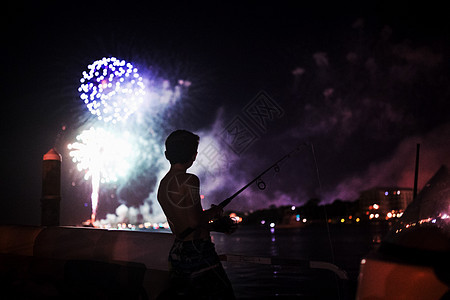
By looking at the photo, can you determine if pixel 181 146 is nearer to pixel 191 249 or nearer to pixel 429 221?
pixel 191 249

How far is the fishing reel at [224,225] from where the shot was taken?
3.96 metres

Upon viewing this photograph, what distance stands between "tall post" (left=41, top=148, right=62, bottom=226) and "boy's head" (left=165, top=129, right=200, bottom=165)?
8.35 m

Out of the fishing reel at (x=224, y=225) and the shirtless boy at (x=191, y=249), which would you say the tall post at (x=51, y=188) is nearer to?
the fishing reel at (x=224, y=225)

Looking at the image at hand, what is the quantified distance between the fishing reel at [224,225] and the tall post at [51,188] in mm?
8304

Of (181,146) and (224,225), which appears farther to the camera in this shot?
(224,225)

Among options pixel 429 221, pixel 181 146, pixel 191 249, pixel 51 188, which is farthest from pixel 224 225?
pixel 51 188

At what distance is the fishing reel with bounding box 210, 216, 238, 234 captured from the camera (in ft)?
13.0

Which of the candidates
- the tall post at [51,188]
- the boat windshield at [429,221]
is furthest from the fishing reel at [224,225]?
the tall post at [51,188]

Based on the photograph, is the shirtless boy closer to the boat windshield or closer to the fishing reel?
the fishing reel

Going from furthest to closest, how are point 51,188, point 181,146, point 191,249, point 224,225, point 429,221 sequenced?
point 51,188
point 224,225
point 181,146
point 191,249
point 429,221

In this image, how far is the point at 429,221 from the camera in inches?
116

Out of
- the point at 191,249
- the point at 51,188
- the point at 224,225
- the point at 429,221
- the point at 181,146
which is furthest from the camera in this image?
the point at 51,188

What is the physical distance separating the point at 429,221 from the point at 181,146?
1.95 metres

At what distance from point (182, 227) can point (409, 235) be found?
162cm
